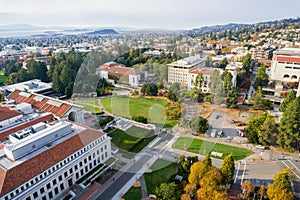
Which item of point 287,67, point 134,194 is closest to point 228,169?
point 134,194

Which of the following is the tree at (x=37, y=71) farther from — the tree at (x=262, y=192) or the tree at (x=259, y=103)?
the tree at (x=262, y=192)

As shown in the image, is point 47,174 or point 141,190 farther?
point 141,190

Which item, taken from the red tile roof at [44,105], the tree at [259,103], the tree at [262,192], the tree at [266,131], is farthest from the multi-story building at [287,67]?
the red tile roof at [44,105]

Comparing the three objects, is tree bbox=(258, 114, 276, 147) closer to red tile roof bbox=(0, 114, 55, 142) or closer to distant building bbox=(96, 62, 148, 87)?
distant building bbox=(96, 62, 148, 87)

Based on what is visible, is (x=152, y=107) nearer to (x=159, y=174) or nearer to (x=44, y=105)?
(x=159, y=174)

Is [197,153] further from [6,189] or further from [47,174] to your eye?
[6,189]

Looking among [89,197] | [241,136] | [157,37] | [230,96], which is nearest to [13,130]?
[89,197]
